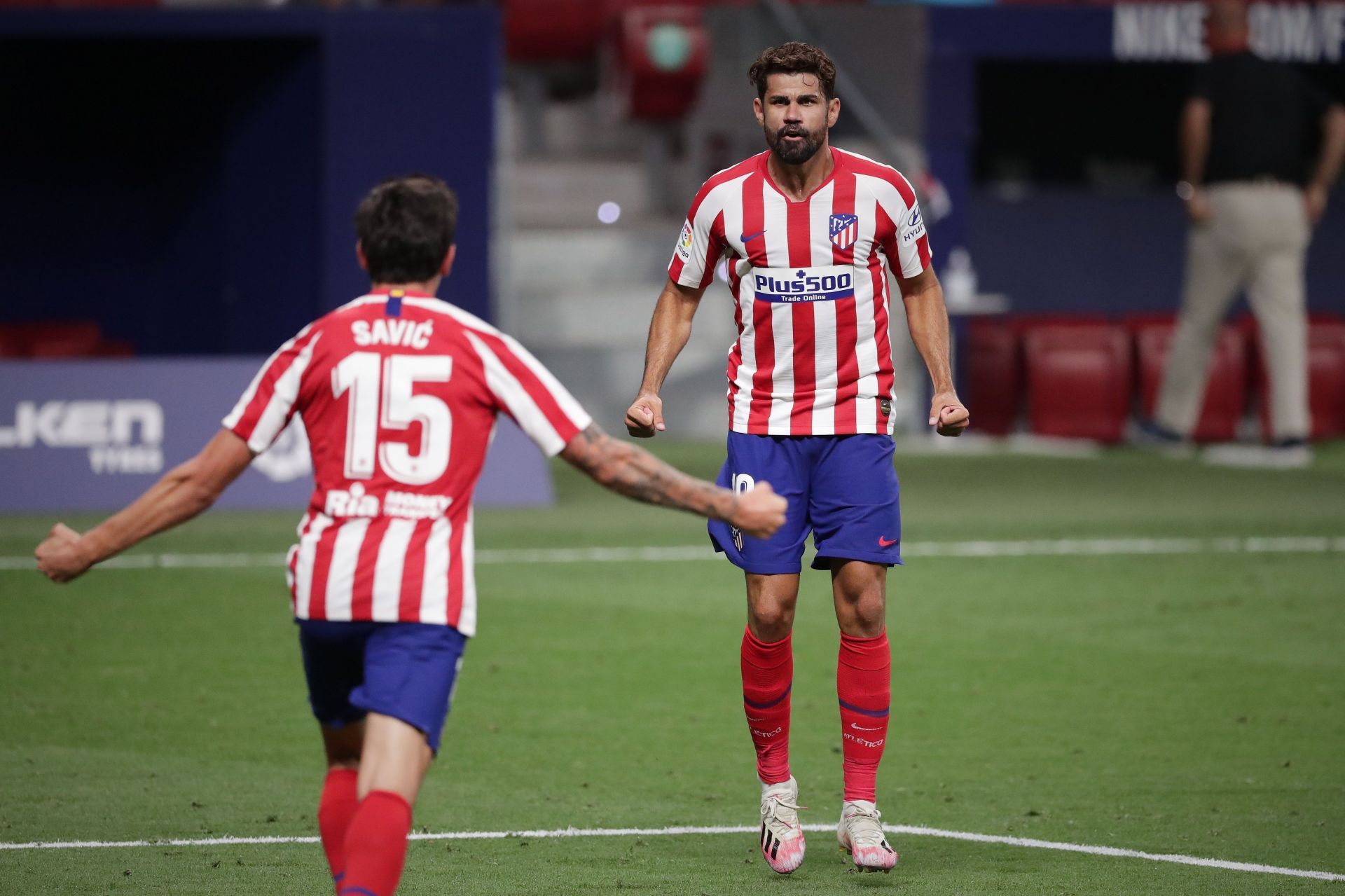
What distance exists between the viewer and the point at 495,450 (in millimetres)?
11438

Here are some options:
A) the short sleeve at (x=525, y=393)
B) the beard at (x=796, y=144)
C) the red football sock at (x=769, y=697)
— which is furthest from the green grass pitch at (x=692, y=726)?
the beard at (x=796, y=144)

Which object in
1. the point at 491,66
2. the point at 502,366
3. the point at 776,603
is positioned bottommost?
the point at 776,603

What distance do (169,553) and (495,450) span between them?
2178mm

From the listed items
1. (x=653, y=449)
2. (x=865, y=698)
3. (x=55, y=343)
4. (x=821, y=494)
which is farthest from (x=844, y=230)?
(x=55, y=343)

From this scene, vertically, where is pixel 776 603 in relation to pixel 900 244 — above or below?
below

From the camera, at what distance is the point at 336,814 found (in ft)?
12.9

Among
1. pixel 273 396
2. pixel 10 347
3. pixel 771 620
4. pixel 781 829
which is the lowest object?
pixel 781 829

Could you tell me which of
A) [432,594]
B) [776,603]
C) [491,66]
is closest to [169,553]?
[491,66]

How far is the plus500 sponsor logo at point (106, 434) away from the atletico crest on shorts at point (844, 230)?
689cm

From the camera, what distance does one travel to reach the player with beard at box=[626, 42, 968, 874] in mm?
4992

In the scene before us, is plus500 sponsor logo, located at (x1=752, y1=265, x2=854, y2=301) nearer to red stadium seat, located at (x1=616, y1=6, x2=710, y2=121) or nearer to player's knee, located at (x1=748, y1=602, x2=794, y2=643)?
player's knee, located at (x1=748, y1=602, x2=794, y2=643)

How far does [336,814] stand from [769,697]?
1.50m

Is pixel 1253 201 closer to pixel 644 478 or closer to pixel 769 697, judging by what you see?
pixel 769 697

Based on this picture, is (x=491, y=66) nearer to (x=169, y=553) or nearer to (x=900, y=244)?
(x=169, y=553)
